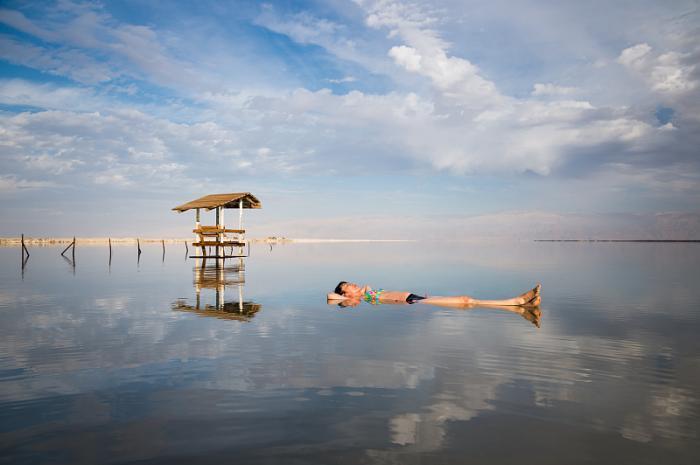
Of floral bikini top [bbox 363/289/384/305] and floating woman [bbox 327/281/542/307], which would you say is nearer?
floating woman [bbox 327/281/542/307]

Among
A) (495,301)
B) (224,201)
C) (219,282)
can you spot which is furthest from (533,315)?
(224,201)

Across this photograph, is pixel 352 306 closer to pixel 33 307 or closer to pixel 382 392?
pixel 382 392

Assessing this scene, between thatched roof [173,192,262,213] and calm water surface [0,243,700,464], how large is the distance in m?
24.9

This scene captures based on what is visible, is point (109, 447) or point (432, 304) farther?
point (432, 304)

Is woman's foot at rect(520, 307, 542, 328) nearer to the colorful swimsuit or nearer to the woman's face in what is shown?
the colorful swimsuit

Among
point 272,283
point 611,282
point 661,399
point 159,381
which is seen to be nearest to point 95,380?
point 159,381


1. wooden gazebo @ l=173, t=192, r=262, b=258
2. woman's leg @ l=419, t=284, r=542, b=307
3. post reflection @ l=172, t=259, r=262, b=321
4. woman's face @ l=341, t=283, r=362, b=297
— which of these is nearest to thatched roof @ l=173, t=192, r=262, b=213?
wooden gazebo @ l=173, t=192, r=262, b=258

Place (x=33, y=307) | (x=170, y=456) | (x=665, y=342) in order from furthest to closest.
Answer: (x=33, y=307) < (x=665, y=342) < (x=170, y=456)

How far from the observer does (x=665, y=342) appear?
979 centimetres

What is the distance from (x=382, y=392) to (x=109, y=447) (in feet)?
11.2

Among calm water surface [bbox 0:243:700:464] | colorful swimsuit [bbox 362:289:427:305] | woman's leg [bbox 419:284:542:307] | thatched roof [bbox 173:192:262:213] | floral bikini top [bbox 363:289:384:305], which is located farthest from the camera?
thatched roof [bbox 173:192:262:213]

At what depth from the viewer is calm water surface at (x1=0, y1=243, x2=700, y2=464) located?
15.4 ft

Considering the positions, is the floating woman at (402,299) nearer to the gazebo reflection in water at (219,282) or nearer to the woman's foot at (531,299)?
the woman's foot at (531,299)

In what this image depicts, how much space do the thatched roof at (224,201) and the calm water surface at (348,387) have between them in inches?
981
